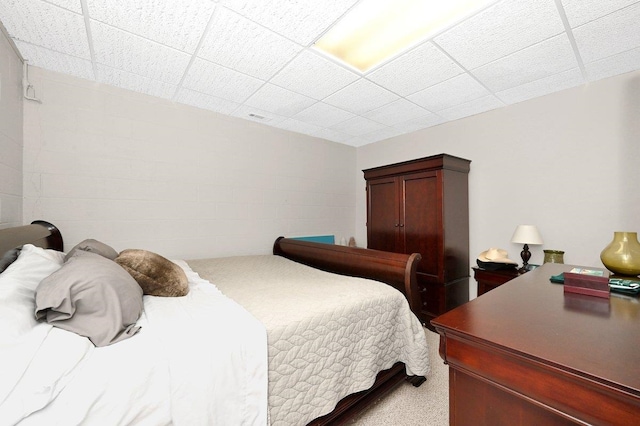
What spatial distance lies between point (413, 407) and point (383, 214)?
2165mm

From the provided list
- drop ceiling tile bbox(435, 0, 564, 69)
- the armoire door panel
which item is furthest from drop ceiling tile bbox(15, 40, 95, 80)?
the armoire door panel

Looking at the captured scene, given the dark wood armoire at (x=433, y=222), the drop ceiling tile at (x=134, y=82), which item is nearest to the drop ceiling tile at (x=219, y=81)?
the drop ceiling tile at (x=134, y=82)

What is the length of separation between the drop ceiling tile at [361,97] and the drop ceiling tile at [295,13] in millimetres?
810

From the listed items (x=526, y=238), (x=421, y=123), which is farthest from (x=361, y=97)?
(x=526, y=238)

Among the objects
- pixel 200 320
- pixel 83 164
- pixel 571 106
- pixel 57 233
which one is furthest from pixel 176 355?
pixel 571 106

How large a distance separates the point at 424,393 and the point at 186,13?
293cm

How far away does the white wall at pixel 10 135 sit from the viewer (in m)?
1.81

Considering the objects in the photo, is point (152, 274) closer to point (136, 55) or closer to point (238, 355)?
point (238, 355)

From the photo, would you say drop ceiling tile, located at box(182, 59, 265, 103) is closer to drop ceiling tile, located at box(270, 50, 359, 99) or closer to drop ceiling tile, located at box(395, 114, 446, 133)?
drop ceiling tile, located at box(270, 50, 359, 99)

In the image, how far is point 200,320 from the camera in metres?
1.18

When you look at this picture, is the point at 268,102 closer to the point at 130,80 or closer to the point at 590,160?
the point at 130,80

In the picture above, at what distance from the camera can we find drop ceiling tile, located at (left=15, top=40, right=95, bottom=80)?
1987mm

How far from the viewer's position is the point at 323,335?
4.53 ft

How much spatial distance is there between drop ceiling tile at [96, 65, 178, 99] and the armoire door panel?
9.04 ft
